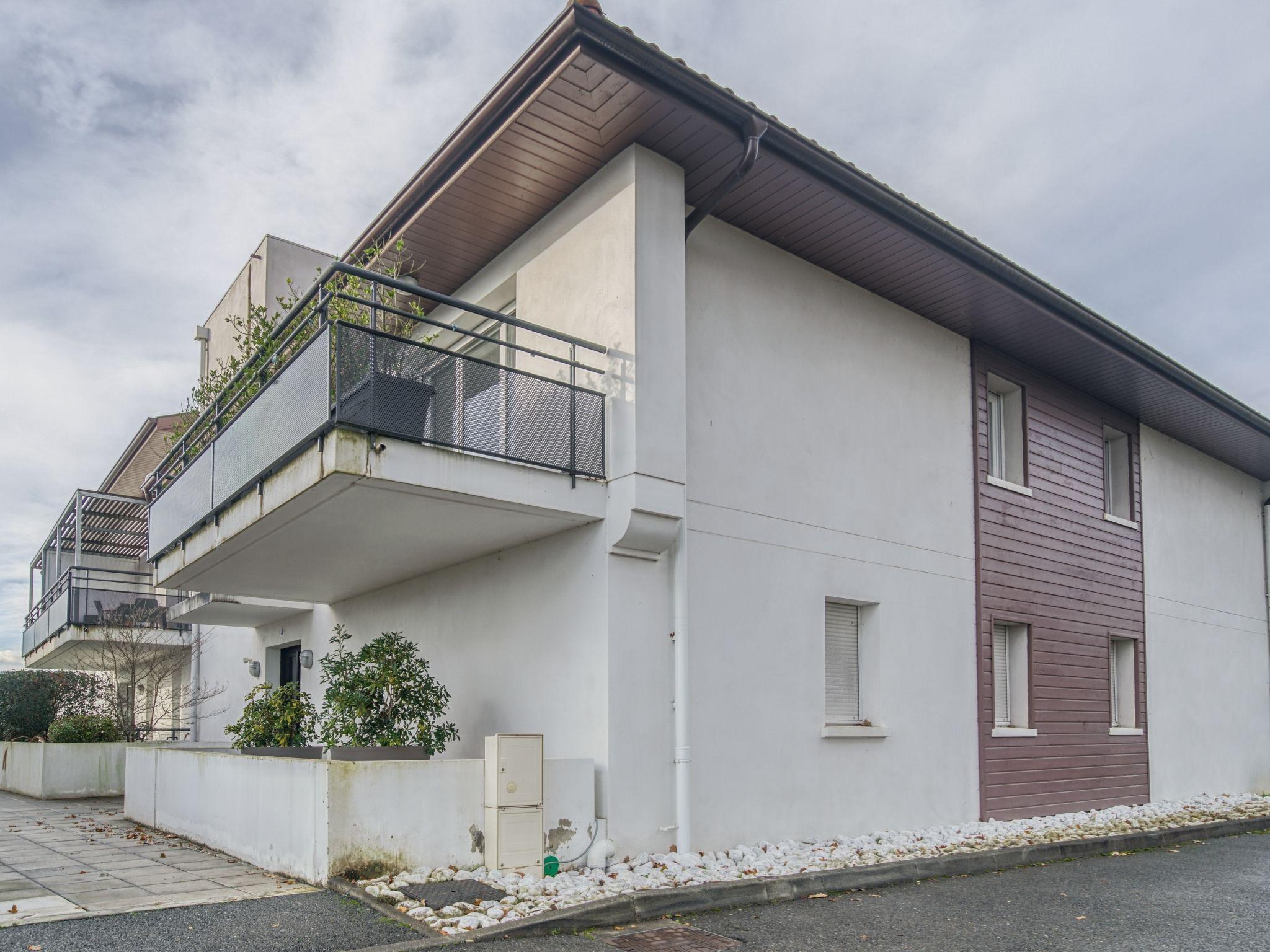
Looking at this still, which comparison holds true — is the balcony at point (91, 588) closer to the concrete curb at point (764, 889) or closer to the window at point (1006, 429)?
the concrete curb at point (764, 889)

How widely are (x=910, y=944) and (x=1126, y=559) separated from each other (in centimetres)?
1064

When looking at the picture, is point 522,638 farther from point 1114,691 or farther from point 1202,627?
point 1202,627

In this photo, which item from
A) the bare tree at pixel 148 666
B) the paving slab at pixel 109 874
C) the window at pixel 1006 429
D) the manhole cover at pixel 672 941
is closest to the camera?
the manhole cover at pixel 672 941

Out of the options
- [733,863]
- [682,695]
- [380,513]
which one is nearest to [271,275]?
[380,513]

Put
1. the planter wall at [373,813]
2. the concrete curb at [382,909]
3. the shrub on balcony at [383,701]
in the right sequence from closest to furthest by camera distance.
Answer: the concrete curb at [382,909] < the planter wall at [373,813] < the shrub on balcony at [383,701]

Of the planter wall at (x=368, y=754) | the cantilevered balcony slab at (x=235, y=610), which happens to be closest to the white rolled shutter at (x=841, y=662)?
the planter wall at (x=368, y=754)

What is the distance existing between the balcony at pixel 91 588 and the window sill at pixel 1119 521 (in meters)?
14.7

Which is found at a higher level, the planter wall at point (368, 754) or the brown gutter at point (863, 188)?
the brown gutter at point (863, 188)

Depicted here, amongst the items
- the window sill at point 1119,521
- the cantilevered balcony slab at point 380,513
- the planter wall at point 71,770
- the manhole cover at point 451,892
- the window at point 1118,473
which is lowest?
the planter wall at point 71,770

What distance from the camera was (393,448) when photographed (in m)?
7.96

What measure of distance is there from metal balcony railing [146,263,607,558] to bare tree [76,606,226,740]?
31.7 feet

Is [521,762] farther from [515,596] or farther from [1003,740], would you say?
[1003,740]

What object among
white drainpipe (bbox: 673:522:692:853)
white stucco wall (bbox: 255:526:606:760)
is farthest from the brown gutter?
white stucco wall (bbox: 255:526:606:760)

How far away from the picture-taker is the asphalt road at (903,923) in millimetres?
6062
